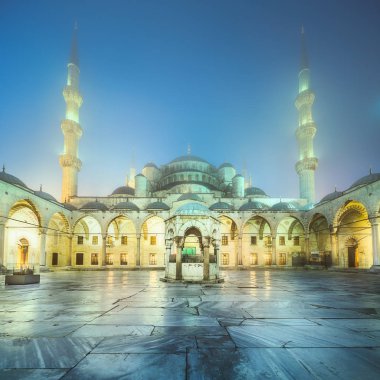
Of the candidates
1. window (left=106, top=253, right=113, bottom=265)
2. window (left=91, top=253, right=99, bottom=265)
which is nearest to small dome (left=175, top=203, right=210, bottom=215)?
window (left=106, top=253, right=113, bottom=265)

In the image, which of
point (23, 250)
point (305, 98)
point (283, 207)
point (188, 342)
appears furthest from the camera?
point (305, 98)

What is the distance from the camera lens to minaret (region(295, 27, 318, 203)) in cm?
3766

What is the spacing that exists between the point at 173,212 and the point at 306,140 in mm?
19211

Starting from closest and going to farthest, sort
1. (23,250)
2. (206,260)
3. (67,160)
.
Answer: (206,260), (23,250), (67,160)

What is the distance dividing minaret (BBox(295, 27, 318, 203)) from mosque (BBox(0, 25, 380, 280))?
12 centimetres

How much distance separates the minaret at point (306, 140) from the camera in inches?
1483

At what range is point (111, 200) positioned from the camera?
3891cm

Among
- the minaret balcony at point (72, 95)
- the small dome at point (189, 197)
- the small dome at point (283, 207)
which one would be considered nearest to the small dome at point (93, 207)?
the small dome at point (189, 197)

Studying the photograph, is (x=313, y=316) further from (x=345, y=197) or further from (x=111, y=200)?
(x=111, y=200)

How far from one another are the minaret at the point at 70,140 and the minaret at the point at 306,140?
28.1 metres

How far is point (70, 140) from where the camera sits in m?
37.5

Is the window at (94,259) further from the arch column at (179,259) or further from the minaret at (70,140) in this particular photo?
the arch column at (179,259)

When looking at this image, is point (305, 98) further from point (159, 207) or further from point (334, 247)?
point (159, 207)

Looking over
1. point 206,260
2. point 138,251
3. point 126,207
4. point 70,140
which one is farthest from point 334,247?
point 70,140
